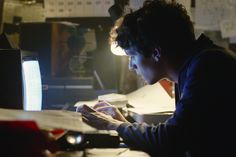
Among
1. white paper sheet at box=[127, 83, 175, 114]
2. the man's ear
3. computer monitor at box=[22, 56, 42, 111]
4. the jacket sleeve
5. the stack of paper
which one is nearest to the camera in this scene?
the stack of paper

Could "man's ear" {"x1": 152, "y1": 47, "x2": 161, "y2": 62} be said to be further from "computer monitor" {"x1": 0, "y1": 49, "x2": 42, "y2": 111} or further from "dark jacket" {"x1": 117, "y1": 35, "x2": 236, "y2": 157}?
"computer monitor" {"x1": 0, "y1": 49, "x2": 42, "y2": 111}

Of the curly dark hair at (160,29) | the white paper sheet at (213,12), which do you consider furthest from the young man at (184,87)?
the white paper sheet at (213,12)

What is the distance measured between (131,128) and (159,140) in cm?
A: 10

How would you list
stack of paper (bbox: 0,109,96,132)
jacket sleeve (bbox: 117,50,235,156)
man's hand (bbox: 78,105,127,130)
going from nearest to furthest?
stack of paper (bbox: 0,109,96,132) < jacket sleeve (bbox: 117,50,235,156) < man's hand (bbox: 78,105,127,130)

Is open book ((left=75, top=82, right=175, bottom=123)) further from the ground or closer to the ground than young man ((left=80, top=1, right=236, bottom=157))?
closer to the ground

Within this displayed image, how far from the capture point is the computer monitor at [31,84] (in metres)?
1.39

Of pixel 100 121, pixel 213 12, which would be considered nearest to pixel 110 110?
pixel 100 121

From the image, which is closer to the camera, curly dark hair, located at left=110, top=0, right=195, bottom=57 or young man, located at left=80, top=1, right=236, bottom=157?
young man, located at left=80, top=1, right=236, bottom=157

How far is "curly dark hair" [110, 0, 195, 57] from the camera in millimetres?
1235

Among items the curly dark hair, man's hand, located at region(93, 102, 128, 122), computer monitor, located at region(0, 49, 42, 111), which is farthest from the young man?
computer monitor, located at region(0, 49, 42, 111)

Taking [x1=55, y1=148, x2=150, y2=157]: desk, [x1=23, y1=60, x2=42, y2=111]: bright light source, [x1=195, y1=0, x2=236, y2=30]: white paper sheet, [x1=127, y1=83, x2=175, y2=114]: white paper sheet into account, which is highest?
[x1=195, y1=0, x2=236, y2=30]: white paper sheet

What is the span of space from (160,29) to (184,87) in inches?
8.8

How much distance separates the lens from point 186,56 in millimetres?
1238

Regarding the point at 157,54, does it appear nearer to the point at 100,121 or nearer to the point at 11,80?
the point at 100,121
